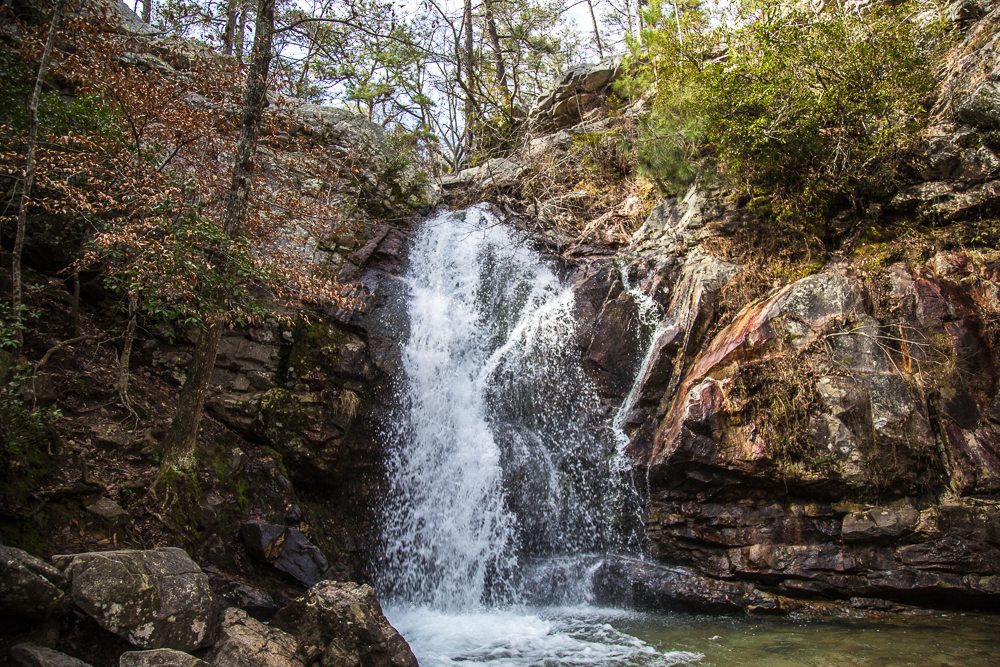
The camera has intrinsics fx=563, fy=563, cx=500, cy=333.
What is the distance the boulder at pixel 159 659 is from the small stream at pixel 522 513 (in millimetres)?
2768

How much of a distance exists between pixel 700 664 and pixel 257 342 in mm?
7021

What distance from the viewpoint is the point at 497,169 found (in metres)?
14.9

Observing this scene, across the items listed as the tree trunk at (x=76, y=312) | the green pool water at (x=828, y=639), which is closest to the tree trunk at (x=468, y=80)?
the tree trunk at (x=76, y=312)

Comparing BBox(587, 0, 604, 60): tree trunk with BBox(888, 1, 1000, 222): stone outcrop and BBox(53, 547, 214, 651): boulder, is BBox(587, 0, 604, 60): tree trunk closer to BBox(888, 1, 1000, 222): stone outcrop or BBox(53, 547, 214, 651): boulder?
BBox(888, 1, 1000, 222): stone outcrop

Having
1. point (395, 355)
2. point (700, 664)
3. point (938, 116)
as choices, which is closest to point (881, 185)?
point (938, 116)

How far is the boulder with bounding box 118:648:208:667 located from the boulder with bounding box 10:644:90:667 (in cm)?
23

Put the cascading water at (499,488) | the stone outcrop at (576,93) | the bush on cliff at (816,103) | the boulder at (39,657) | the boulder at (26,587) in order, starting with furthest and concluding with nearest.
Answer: the stone outcrop at (576,93) → the bush on cliff at (816,103) → the cascading water at (499,488) → the boulder at (26,587) → the boulder at (39,657)

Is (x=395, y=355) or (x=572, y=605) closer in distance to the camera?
(x=572, y=605)

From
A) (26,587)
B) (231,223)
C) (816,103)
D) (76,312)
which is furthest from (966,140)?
(76,312)

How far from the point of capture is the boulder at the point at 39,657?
3484 millimetres

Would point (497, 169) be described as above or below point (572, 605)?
above

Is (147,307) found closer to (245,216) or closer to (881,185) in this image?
(245,216)

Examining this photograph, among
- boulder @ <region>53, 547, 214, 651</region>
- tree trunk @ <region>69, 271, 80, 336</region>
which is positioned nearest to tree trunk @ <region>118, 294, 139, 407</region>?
tree trunk @ <region>69, 271, 80, 336</region>

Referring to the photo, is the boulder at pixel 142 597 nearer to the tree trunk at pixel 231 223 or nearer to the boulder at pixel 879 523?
the tree trunk at pixel 231 223
